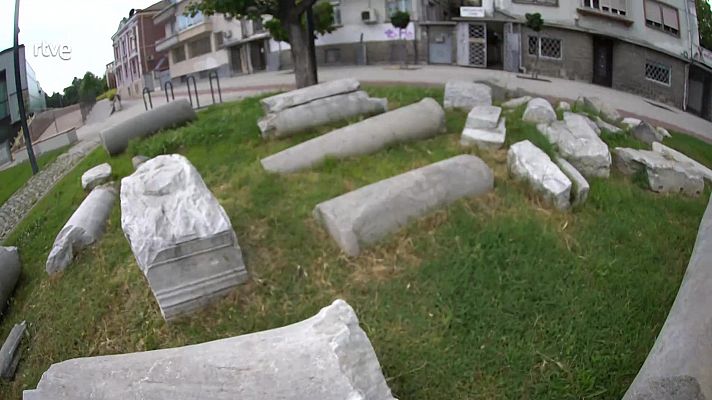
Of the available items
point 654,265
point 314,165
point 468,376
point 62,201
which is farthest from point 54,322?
point 654,265

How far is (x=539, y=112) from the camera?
5.71m

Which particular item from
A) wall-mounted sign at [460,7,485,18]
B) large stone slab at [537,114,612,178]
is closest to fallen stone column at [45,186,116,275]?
wall-mounted sign at [460,7,485,18]

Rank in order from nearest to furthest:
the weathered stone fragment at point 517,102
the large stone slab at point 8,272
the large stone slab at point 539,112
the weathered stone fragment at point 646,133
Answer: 1. the large stone slab at point 8,272
2. the weathered stone fragment at point 646,133
3. the large stone slab at point 539,112
4. the weathered stone fragment at point 517,102

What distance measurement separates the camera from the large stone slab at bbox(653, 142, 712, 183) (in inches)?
195

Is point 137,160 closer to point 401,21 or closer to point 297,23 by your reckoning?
point 297,23

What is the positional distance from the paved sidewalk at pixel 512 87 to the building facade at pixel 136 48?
2.51ft

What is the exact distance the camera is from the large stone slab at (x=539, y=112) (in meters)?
5.69

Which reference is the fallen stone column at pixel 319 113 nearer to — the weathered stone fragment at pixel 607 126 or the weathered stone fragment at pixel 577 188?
the weathered stone fragment at pixel 607 126

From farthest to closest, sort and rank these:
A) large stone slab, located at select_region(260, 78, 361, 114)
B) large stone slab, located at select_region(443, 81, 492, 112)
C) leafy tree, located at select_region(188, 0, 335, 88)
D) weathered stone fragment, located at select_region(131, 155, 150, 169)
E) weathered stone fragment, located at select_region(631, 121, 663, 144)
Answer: leafy tree, located at select_region(188, 0, 335, 88)
large stone slab, located at select_region(443, 81, 492, 112)
large stone slab, located at select_region(260, 78, 361, 114)
weathered stone fragment, located at select_region(131, 155, 150, 169)
weathered stone fragment, located at select_region(631, 121, 663, 144)

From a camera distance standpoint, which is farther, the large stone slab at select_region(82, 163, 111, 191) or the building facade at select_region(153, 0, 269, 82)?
the large stone slab at select_region(82, 163, 111, 191)

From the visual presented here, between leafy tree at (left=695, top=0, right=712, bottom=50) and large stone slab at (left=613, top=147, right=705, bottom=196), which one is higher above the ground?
leafy tree at (left=695, top=0, right=712, bottom=50)

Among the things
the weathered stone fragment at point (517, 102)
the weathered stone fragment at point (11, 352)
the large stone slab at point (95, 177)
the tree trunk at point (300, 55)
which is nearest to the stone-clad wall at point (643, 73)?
the weathered stone fragment at point (517, 102)

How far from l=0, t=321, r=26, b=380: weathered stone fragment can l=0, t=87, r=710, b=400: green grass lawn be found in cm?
8

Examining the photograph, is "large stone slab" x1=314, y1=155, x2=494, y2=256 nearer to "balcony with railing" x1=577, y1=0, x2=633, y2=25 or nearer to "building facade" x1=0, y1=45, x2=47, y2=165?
"balcony with railing" x1=577, y1=0, x2=633, y2=25
